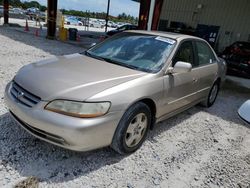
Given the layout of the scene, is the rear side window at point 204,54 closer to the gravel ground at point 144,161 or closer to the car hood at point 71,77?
the gravel ground at point 144,161

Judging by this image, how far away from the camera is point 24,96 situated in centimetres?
273

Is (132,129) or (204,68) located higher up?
(204,68)

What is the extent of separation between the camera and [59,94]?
8.38 ft

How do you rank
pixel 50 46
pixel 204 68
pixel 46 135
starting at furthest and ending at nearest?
pixel 50 46, pixel 204 68, pixel 46 135

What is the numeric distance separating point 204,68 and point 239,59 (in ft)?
19.8

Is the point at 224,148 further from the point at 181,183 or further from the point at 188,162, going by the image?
the point at 181,183

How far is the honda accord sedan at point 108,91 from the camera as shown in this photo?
250cm

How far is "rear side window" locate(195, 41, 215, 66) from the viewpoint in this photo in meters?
4.38

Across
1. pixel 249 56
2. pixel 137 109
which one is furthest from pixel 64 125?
pixel 249 56

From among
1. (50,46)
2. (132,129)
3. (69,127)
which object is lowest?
(50,46)

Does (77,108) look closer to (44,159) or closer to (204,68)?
(44,159)

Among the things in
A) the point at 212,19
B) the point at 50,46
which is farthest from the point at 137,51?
the point at 212,19

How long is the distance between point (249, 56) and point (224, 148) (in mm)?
7088

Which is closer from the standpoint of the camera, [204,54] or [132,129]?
[132,129]
